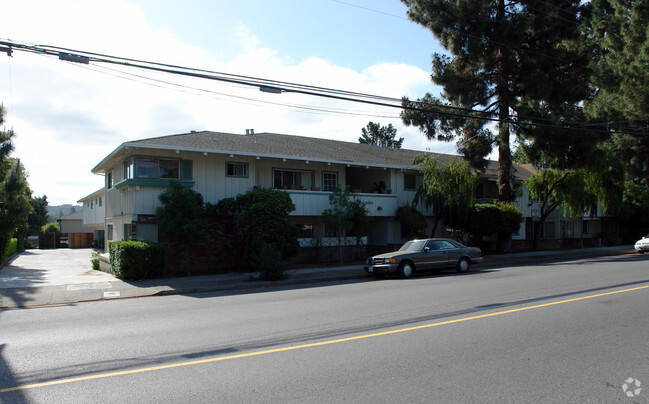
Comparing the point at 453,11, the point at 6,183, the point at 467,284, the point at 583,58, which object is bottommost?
the point at 467,284

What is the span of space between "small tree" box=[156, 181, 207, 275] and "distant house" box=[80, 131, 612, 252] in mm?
1788

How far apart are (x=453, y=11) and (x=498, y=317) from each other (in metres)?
19.9

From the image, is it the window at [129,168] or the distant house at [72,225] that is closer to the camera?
the window at [129,168]

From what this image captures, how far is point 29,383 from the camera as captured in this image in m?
5.29

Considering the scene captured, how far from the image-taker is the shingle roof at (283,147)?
20.0m

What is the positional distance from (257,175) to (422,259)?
29.7ft

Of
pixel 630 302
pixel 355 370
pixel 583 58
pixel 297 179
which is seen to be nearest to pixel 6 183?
pixel 297 179

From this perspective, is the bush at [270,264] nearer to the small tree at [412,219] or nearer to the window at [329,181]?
the window at [329,181]

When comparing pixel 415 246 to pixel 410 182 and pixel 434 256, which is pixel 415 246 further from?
pixel 410 182

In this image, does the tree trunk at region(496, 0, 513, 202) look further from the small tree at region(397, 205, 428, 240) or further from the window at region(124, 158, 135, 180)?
the window at region(124, 158, 135, 180)

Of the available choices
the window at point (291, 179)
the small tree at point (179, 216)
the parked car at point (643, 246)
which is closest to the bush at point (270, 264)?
the small tree at point (179, 216)

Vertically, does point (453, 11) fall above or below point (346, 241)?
above

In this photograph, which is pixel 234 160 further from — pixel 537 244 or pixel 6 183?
pixel 537 244

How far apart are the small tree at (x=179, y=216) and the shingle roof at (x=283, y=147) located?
93.0 inches
